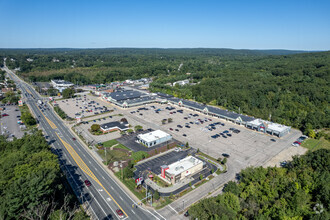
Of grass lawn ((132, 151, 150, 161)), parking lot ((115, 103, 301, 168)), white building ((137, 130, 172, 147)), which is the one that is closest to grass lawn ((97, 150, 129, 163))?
grass lawn ((132, 151, 150, 161))

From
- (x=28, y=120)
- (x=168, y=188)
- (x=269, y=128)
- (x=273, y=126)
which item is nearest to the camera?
(x=168, y=188)

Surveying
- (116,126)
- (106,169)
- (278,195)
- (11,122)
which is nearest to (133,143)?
(116,126)

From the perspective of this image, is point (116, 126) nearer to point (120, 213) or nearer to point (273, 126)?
point (120, 213)

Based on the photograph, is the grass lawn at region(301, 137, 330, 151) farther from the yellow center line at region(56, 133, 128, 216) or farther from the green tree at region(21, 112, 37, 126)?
the green tree at region(21, 112, 37, 126)

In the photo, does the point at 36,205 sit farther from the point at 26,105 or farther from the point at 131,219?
the point at 26,105

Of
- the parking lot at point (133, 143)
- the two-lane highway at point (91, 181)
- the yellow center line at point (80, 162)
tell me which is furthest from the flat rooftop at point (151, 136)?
the yellow center line at point (80, 162)

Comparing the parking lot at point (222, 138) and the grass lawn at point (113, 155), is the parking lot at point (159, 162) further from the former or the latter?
the parking lot at point (222, 138)

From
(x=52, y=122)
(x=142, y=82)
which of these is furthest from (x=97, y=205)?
(x=142, y=82)
